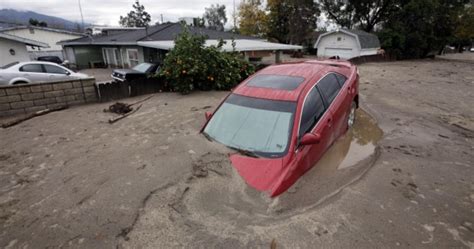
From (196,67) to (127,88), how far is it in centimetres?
268

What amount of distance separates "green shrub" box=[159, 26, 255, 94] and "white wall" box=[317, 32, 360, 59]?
19944 millimetres

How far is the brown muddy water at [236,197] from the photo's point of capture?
106 inches

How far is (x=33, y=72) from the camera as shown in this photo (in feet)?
32.7

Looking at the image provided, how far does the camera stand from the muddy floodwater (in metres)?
2.66

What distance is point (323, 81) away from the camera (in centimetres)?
448

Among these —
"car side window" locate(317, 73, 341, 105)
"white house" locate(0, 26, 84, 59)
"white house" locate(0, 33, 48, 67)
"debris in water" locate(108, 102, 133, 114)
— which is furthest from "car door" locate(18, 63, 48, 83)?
"white house" locate(0, 26, 84, 59)

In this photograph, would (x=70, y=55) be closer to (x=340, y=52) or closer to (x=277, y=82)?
(x=277, y=82)

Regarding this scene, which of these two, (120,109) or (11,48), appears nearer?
(120,109)

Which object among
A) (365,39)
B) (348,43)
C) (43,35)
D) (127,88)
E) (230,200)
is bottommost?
(230,200)

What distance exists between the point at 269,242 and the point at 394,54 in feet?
99.7

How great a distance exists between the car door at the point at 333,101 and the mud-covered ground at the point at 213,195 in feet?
1.16

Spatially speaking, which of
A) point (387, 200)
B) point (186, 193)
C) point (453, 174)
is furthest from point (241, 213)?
point (453, 174)

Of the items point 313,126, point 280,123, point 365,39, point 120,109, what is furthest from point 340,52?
point 280,123

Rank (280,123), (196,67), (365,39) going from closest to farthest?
(280,123) < (196,67) < (365,39)
